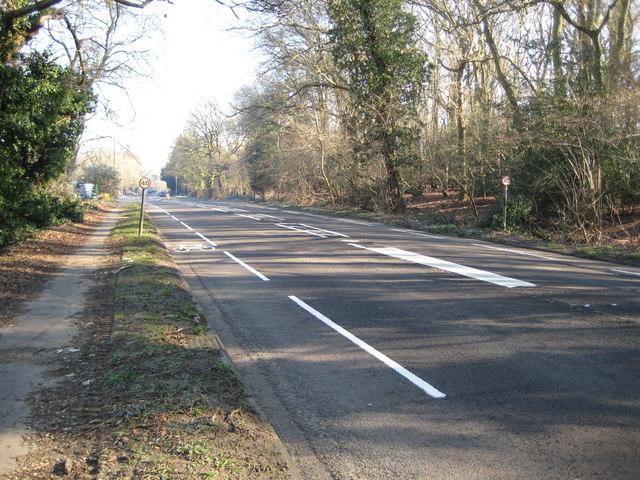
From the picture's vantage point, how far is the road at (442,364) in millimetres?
3846

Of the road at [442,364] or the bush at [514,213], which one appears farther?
the bush at [514,213]

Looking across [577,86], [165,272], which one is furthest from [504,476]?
[577,86]

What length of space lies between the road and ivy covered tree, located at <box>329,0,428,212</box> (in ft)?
60.5

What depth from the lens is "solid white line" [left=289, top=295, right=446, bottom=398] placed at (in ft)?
16.2

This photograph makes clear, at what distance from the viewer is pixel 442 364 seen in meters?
5.58

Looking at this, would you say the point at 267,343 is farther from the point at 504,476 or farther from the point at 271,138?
the point at 271,138

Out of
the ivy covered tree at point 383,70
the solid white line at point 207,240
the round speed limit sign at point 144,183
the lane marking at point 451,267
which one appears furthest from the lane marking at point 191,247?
the ivy covered tree at point 383,70

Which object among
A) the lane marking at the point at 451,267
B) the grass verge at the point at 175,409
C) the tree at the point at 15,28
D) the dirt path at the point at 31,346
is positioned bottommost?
the dirt path at the point at 31,346

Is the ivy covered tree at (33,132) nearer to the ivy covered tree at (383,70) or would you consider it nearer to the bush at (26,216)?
the bush at (26,216)

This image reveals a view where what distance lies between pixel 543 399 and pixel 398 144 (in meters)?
25.5

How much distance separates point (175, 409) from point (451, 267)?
7.91 m

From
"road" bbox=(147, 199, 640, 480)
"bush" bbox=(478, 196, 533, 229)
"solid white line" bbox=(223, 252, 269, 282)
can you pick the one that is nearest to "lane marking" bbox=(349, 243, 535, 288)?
"road" bbox=(147, 199, 640, 480)

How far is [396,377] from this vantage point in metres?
5.28

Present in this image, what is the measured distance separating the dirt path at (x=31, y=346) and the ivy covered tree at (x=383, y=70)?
20653 millimetres
